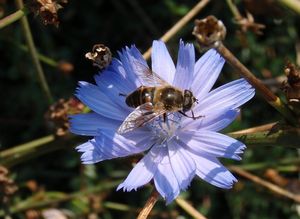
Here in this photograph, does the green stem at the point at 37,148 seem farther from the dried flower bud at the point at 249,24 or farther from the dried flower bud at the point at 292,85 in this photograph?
the dried flower bud at the point at 292,85

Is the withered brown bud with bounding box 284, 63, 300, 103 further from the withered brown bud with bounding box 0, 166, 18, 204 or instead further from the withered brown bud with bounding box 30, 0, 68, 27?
the withered brown bud with bounding box 0, 166, 18, 204

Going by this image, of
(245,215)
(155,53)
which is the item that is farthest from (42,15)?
(245,215)

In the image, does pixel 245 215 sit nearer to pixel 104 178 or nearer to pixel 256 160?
pixel 256 160

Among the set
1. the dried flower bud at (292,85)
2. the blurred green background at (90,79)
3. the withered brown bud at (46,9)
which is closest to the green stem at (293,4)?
the dried flower bud at (292,85)

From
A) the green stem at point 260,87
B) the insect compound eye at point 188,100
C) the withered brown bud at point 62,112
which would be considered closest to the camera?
the green stem at point 260,87

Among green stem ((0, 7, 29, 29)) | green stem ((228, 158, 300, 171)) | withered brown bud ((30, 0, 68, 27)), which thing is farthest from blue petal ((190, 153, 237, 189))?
green stem ((228, 158, 300, 171))

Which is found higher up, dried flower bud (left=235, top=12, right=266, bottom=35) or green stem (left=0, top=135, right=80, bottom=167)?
green stem (left=0, top=135, right=80, bottom=167)
